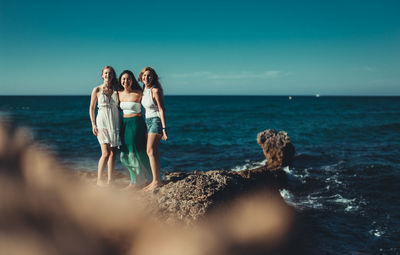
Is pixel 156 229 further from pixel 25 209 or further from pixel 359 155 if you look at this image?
pixel 359 155

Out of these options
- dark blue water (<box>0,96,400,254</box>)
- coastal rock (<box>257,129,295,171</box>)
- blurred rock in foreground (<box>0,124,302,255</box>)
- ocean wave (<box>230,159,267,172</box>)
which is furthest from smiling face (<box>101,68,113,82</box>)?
ocean wave (<box>230,159,267,172</box>)

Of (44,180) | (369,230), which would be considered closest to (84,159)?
(44,180)

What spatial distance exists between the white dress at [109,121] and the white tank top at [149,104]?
64cm

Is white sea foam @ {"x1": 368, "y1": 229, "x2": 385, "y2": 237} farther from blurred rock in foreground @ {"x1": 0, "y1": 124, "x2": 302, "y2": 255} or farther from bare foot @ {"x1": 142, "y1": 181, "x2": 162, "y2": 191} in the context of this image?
bare foot @ {"x1": 142, "y1": 181, "x2": 162, "y2": 191}

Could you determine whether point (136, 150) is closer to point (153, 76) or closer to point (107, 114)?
point (107, 114)

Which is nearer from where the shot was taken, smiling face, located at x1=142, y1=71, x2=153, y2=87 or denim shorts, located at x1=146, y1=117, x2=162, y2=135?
smiling face, located at x1=142, y1=71, x2=153, y2=87

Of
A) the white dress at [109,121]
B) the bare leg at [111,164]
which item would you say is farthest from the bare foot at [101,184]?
the white dress at [109,121]

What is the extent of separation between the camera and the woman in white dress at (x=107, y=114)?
17.1ft

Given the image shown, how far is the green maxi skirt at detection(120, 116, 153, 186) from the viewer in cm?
542

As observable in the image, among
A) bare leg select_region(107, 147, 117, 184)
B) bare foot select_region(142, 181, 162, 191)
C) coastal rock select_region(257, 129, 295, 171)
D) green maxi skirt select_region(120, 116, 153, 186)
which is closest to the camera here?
bare foot select_region(142, 181, 162, 191)

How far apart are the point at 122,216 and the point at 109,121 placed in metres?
1.96

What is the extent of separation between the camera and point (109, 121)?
5.35 m

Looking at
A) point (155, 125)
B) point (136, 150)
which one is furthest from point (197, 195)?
point (136, 150)

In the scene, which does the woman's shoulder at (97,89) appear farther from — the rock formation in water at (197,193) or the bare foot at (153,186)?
the rock formation in water at (197,193)
